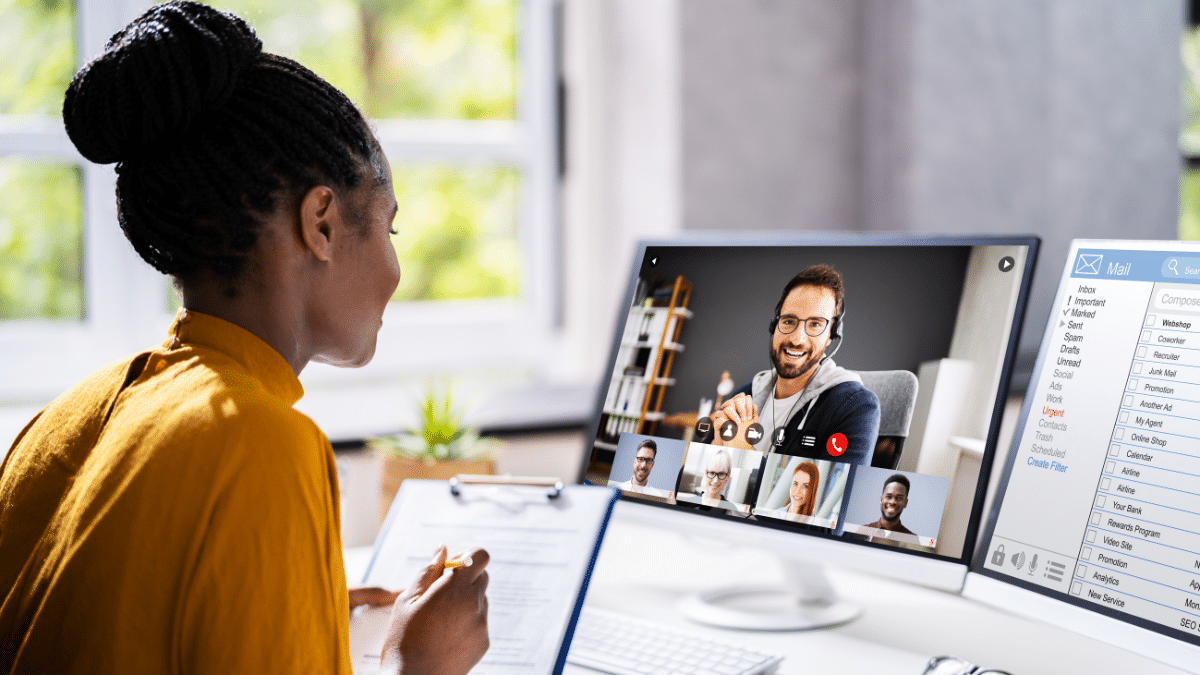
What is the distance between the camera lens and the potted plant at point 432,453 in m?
1.39

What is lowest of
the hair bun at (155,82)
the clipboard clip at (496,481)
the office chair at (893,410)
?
the clipboard clip at (496,481)

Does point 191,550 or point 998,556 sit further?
point 998,556

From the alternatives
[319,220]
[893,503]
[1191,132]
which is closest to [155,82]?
[319,220]

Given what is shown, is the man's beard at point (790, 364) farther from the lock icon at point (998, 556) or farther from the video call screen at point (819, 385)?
the lock icon at point (998, 556)

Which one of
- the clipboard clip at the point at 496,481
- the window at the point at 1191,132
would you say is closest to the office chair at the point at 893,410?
the clipboard clip at the point at 496,481

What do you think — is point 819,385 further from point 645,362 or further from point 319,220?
point 319,220

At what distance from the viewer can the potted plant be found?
4.55 feet

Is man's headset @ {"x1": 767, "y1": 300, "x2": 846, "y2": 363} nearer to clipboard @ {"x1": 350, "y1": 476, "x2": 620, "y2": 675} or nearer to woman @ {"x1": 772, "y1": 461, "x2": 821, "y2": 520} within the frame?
woman @ {"x1": 772, "y1": 461, "x2": 821, "y2": 520}

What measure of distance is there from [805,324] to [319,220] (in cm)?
55

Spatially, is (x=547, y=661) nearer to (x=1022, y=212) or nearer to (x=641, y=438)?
(x=641, y=438)

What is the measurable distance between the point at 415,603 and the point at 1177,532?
24.6 inches

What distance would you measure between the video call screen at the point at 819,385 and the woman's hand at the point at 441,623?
1.12 feet

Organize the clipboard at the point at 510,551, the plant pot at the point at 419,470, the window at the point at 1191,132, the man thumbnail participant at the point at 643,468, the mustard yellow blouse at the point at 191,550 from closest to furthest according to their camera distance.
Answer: the mustard yellow blouse at the point at 191,550 → the clipboard at the point at 510,551 → the man thumbnail participant at the point at 643,468 → the plant pot at the point at 419,470 → the window at the point at 1191,132

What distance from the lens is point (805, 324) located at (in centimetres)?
108
